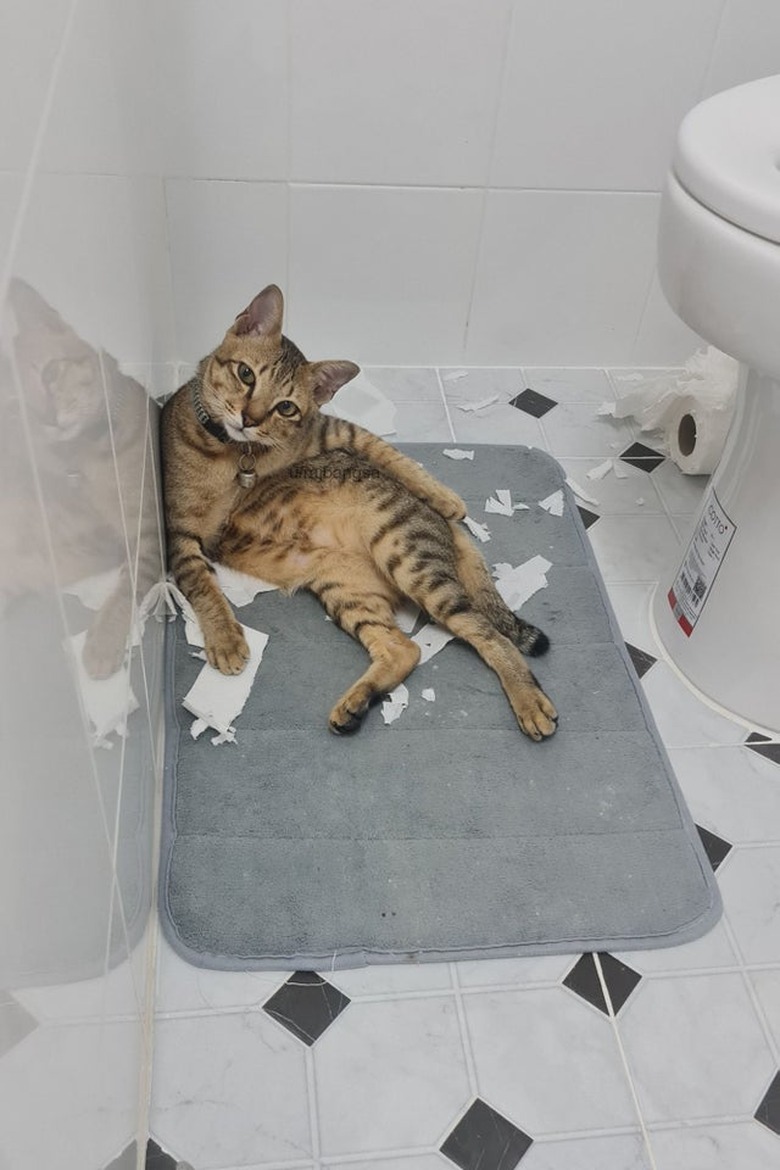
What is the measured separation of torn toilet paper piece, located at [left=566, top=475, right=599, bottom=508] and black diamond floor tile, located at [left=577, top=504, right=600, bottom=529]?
0.02m

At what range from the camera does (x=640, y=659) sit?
173 cm

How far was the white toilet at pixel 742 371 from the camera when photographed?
4.09 feet

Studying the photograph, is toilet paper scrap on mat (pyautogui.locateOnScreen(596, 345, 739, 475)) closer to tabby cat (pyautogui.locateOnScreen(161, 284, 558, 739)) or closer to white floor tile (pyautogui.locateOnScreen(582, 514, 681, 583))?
white floor tile (pyautogui.locateOnScreen(582, 514, 681, 583))

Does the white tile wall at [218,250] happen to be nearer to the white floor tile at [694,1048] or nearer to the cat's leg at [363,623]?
the cat's leg at [363,623]

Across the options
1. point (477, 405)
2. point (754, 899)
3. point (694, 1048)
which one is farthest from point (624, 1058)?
point (477, 405)

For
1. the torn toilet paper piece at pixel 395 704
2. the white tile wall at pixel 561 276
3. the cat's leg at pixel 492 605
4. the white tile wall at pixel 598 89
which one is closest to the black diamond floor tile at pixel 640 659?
the cat's leg at pixel 492 605

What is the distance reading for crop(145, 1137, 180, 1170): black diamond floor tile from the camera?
112cm

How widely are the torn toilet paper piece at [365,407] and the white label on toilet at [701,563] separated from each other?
0.71 meters

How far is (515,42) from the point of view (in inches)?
73.2

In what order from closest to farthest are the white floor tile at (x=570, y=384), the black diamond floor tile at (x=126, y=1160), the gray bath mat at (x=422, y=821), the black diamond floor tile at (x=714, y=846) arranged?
the black diamond floor tile at (x=126, y=1160) < the gray bath mat at (x=422, y=821) < the black diamond floor tile at (x=714, y=846) < the white floor tile at (x=570, y=384)

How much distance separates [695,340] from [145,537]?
4.91ft

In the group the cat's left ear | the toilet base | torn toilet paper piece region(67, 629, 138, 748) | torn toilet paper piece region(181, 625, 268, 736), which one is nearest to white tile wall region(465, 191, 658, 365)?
the cat's left ear

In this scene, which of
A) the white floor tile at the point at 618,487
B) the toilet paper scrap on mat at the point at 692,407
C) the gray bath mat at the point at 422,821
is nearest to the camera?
the gray bath mat at the point at 422,821

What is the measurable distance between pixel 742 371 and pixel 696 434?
0.50 meters
